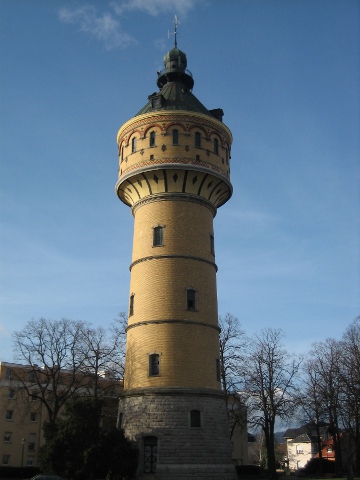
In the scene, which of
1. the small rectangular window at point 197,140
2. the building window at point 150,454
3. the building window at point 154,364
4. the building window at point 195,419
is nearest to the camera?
the building window at point 150,454

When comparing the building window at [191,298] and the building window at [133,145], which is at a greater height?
the building window at [133,145]

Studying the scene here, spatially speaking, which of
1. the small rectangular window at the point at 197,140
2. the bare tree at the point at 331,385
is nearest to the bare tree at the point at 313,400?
the bare tree at the point at 331,385

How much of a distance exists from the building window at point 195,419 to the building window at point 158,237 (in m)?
7.74

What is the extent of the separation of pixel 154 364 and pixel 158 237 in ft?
19.7

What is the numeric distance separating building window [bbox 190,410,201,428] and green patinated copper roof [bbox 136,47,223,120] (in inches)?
578

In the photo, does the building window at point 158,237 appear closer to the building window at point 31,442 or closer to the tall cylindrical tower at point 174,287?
the tall cylindrical tower at point 174,287

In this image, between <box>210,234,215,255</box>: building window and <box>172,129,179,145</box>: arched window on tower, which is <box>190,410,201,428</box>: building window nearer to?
<box>210,234,215,255</box>: building window

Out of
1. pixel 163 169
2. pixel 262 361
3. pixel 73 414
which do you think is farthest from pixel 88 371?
pixel 163 169

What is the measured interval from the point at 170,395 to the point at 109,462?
141 inches

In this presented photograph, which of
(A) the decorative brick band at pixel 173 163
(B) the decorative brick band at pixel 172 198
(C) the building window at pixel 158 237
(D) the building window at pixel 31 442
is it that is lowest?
(D) the building window at pixel 31 442

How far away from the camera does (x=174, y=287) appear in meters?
24.4

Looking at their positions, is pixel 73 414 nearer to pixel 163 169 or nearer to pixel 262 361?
pixel 163 169

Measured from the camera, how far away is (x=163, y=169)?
25.5 metres

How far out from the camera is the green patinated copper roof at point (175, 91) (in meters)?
27.7
